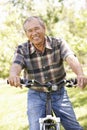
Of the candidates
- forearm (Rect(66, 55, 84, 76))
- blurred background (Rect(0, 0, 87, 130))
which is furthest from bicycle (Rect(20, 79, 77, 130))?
blurred background (Rect(0, 0, 87, 130))

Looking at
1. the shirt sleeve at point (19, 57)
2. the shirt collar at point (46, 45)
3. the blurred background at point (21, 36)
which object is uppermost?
the shirt collar at point (46, 45)

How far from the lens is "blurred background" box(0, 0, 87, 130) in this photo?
35.5 feet

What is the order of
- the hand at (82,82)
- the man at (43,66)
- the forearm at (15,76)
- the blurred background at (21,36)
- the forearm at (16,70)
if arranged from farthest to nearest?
the blurred background at (21,36), the man at (43,66), the forearm at (16,70), the forearm at (15,76), the hand at (82,82)

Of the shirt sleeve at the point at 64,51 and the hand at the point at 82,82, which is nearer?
the hand at the point at 82,82

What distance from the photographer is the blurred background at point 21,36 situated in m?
10.8

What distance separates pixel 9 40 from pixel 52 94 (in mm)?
21912

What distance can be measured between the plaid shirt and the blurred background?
14.4ft

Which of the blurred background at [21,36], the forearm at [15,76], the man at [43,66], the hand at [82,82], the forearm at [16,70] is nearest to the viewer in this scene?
the hand at [82,82]

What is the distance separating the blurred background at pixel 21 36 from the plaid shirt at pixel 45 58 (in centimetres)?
439

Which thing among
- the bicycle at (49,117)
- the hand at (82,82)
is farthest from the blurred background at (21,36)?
the hand at (82,82)

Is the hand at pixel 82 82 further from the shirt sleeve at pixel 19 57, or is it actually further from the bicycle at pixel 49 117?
the shirt sleeve at pixel 19 57

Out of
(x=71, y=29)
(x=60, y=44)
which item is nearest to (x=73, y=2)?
(x=71, y=29)

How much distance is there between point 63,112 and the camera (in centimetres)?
471

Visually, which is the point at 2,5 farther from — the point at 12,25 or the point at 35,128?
the point at 35,128
